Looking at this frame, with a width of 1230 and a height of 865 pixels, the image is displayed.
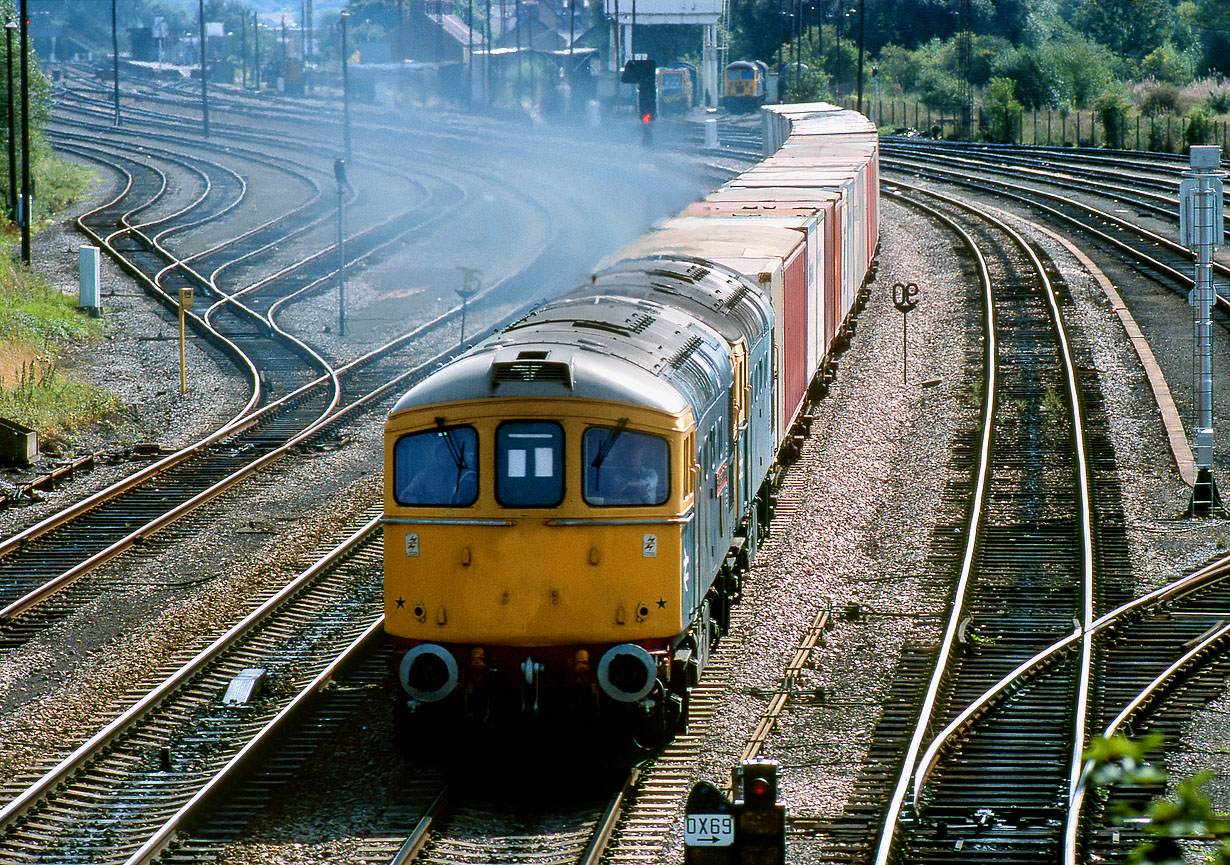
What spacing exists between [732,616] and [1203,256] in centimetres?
839

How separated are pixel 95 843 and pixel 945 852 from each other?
5547mm

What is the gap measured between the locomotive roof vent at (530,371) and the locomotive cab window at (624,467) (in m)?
0.43

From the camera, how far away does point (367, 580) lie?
52.3ft

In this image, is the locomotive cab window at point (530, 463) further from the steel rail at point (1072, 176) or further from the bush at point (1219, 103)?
the bush at point (1219, 103)

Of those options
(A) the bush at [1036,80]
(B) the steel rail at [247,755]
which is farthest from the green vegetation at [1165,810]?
(A) the bush at [1036,80]

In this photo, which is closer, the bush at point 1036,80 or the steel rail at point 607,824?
the steel rail at point 607,824

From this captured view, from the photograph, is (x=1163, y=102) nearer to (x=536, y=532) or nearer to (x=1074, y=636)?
(x=1074, y=636)

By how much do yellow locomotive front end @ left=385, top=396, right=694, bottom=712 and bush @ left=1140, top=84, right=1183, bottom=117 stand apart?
6744 cm

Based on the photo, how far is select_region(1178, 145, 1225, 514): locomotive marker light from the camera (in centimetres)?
1817

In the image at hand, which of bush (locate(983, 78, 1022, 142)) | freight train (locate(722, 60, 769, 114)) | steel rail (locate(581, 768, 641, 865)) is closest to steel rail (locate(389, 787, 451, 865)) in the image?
steel rail (locate(581, 768, 641, 865))

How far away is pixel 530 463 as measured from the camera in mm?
10414

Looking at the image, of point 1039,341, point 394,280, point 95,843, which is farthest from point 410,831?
point 394,280

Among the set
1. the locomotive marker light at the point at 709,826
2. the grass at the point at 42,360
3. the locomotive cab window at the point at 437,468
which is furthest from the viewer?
the grass at the point at 42,360

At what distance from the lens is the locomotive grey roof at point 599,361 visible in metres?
10.5
